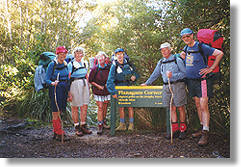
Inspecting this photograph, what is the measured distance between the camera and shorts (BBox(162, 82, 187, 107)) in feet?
10.1

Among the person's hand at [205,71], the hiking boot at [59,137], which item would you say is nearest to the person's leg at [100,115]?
the hiking boot at [59,137]

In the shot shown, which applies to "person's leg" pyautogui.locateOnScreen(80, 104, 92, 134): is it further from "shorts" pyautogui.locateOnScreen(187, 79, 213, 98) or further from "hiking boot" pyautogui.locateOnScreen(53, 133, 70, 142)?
"shorts" pyautogui.locateOnScreen(187, 79, 213, 98)

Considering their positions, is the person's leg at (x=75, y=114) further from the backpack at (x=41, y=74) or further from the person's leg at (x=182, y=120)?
the person's leg at (x=182, y=120)

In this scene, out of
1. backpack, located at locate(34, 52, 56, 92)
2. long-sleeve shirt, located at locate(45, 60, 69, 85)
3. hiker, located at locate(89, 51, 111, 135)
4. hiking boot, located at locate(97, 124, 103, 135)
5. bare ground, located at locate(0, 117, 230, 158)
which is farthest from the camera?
hiker, located at locate(89, 51, 111, 135)

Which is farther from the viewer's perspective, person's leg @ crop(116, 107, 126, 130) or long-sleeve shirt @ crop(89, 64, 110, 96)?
long-sleeve shirt @ crop(89, 64, 110, 96)

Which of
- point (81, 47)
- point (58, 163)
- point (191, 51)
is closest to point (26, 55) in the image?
point (81, 47)

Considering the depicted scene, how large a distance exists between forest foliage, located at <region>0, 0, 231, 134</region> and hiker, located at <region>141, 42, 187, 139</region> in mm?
167

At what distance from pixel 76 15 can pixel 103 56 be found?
879mm

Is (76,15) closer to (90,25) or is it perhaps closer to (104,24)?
(90,25)

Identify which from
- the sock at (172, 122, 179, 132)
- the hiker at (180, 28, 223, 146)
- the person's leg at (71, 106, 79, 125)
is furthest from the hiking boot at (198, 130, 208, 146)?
the person's leg at (71, 106, 79, 125)

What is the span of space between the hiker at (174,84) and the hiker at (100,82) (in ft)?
3.21

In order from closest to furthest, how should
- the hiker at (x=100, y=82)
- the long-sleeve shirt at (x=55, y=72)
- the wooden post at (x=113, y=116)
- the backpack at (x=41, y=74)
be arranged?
the long-sleeve shirt at (x=55, y=72) < the backpack at (x=41, y=74) < the wooden post at (x=113, y=116) < the hiker at (x=100, y=82)

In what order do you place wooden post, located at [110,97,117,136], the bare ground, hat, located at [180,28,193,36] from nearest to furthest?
the bare ground, hat, located at [180,28,193,36], wooden post, located at [110,97,117,136]

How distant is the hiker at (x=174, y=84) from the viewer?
3.07 m
